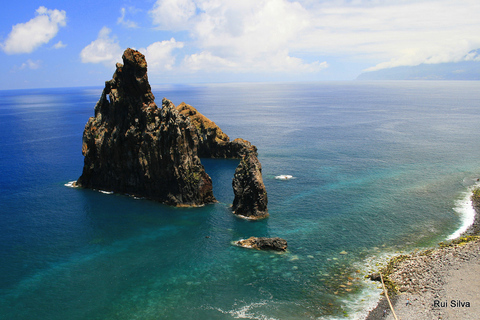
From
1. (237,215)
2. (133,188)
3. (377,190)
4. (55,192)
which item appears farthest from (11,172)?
(377,190)

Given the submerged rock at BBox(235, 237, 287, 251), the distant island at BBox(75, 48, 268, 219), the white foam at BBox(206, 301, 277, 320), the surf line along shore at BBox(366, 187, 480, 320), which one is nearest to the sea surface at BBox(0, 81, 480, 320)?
the white foam at BBox(206, 301, 277, 320)

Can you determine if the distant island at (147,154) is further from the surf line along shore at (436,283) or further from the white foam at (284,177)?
the surf line along shore at (436,283)

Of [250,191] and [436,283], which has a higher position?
[250,191]

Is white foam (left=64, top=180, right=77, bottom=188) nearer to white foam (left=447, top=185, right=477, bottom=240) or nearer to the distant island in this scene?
the distant island

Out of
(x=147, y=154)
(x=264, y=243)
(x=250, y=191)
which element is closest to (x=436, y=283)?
(x=264, y=243)

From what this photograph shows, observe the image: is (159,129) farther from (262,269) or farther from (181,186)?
(262,269)

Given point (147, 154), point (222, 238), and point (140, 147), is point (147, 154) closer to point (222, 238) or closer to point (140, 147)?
point (140, 147)

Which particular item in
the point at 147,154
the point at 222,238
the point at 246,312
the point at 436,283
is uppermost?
the point at 147,154
